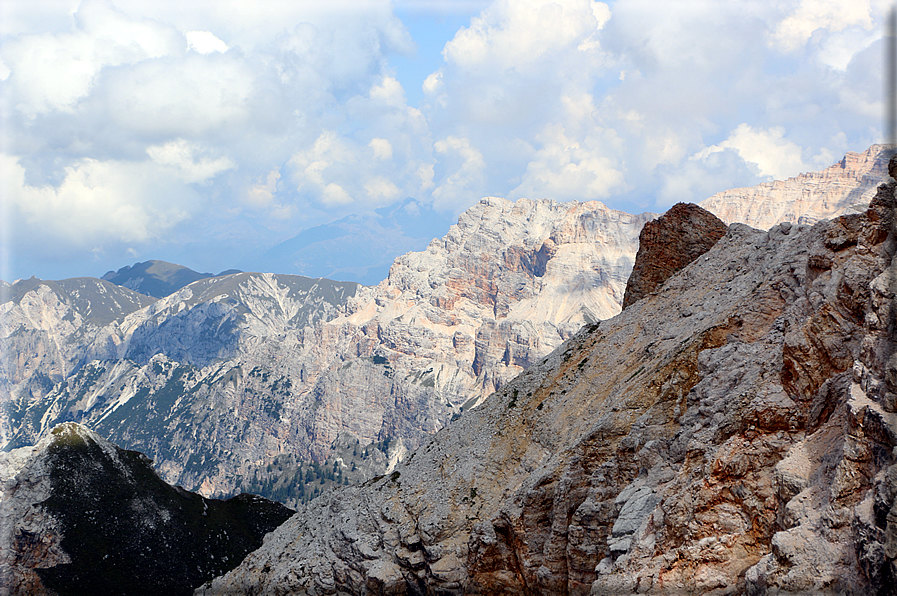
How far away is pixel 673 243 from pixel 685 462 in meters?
46.0

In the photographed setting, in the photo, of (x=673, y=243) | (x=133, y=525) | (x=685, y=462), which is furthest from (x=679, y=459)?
(x=133, y=525)

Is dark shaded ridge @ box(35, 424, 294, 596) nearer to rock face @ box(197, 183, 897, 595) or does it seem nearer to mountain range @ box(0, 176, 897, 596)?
mountain range @ box(0, 176, 897, 596)

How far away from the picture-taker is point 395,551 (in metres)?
57.2

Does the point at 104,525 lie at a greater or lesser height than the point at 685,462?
lesser

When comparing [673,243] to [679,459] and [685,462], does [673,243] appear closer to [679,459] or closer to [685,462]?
[679,459]

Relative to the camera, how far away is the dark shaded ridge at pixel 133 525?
107 meters

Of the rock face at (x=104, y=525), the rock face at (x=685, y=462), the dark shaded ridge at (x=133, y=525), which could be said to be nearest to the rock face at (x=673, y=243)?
the rock face at (x=685, y=462)

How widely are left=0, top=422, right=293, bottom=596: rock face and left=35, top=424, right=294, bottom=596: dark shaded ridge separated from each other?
19 centimetres

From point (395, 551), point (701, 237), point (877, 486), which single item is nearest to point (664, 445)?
point (877, 486)

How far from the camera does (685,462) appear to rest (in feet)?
86.1

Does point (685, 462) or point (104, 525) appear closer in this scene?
point (685, 462)

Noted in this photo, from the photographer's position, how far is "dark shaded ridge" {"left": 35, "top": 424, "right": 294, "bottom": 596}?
107375 mm

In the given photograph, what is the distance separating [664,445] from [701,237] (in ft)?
136

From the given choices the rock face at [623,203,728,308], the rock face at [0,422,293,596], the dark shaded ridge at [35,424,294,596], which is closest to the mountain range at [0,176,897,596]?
the rock face at [623,203,728,308]
